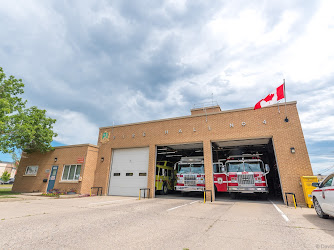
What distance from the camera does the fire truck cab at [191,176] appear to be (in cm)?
1314

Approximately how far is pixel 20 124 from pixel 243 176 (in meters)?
18.7

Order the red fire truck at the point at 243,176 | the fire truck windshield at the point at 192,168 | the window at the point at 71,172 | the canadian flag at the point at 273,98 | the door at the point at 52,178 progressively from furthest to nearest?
the door at the point at 52,178 → the window at the point at 71,172 → the fire truck windshield at the point at 192,168 → the red fire truck at the point at 243,176 → the canadian flag at the point at 273,98

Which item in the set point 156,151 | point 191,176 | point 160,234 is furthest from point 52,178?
point 160,234

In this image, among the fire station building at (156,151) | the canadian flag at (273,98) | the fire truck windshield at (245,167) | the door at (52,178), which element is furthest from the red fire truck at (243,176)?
the door at (52,178)

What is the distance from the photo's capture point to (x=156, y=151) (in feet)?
47.0

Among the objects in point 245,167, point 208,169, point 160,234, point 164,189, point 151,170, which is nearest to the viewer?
point 160,234

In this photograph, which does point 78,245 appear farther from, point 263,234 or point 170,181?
point 170,181

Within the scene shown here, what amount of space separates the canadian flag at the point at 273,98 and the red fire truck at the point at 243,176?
3921 mm

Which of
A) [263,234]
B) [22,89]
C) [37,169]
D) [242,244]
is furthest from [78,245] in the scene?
[22,89]

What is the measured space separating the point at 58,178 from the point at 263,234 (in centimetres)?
1703

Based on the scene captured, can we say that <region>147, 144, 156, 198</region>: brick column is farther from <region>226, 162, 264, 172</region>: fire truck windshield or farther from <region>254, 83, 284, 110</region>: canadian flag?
<region>254, 83, 284, 110</region>: canadian flag

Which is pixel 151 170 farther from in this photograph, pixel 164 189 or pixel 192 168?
pixel 192 168

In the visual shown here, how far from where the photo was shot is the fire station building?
424 inches

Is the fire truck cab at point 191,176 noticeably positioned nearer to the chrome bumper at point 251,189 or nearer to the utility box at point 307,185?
the chrome bumper at point 251,189
